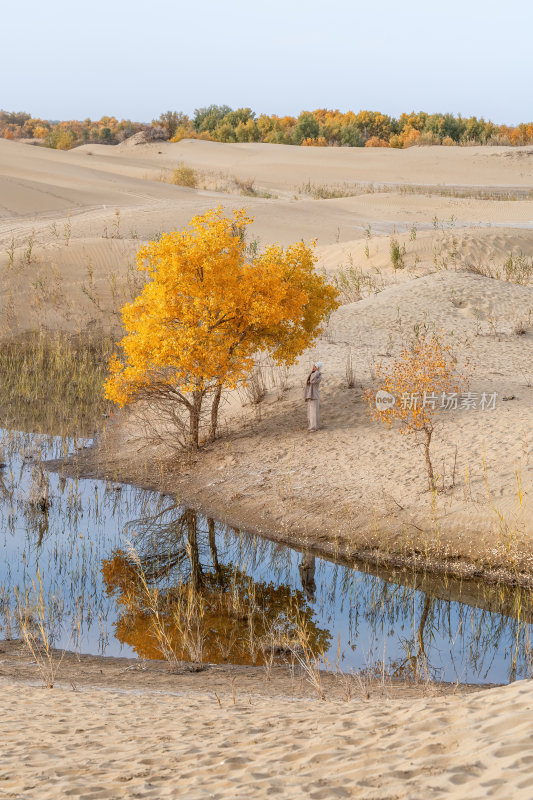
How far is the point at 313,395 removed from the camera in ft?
39.4

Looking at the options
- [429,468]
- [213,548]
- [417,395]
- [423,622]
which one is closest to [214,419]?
[213,548]

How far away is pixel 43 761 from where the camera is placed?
4.25 meters

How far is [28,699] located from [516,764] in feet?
10.6

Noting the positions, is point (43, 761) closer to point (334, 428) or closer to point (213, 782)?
point (213, 782)

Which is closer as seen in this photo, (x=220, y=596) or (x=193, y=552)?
(x=220, y=596)

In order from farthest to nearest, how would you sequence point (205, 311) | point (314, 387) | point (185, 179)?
point (185, 179) < point (314, 387) < point (205, 311)

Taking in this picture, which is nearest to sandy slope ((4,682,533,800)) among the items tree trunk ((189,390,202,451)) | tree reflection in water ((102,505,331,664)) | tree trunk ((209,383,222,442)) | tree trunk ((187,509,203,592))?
tree reflection in water ((102,505,331,664))

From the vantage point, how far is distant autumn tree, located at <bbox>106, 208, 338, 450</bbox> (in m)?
11.1

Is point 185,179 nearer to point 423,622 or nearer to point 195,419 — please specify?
point 195,419

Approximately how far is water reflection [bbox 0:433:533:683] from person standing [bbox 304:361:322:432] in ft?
7.77

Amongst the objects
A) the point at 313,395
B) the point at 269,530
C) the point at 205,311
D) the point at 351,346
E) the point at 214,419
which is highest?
the point at 205,311

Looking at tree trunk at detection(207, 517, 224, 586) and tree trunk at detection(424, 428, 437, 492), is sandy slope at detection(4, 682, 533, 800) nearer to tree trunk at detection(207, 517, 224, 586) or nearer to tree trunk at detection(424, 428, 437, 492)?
tree trunk at detection(207, 517, 224, 586)

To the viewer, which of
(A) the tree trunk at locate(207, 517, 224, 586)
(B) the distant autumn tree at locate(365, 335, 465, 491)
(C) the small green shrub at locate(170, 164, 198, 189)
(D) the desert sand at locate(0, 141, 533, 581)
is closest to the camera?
(A) the tree trunk at locate(207, 517, 224, 586)

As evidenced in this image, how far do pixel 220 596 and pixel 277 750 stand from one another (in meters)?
4.34
